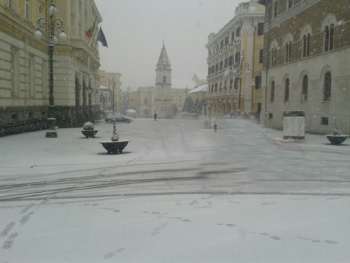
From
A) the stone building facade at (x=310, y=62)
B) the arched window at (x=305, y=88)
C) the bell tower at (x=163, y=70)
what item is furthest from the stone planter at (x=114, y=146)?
the bell tower at (x=163, y=70)

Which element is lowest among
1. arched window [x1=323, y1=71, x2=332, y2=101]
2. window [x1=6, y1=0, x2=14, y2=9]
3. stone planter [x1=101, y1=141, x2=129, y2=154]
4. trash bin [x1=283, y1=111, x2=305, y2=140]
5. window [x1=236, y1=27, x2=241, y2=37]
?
stone planter [x1=101, y1=141, x2=129, y2=154]

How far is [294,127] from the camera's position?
59.7ft

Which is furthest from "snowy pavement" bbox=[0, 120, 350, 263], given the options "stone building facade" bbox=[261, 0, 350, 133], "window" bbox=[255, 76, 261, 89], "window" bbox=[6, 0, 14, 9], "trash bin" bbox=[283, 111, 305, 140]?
"window" bbox=[255, 76, 261, 89]

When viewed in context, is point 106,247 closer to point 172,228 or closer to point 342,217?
point 172,228

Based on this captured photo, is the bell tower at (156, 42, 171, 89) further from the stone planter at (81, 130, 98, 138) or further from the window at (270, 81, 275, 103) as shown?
the stone planter at (81, 130, 98, 138)

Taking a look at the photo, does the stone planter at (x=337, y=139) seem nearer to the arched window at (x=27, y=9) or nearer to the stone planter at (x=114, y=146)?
the stone planter at (x=114, y=146)

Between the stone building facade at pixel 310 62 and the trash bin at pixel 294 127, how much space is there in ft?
14.4

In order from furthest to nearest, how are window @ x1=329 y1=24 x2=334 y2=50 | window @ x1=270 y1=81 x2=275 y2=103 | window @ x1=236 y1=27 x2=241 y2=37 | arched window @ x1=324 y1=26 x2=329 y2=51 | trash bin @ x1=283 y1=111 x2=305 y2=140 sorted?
window @ x1=236 y1=27 x2=241 y2=37
window @ x1=270 y1=81 x2=275 y2=103
arched window @ x1=324 y1=26 x2=329 y2=51
window @ x1=329 y1=24 x2=334 y2=50
trash bin @ x1=283 y1=111 x2=305 y2=140

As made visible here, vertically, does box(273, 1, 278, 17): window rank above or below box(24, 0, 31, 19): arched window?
above

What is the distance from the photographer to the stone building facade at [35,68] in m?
19.4

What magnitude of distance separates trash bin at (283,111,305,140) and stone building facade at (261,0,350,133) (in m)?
4.38

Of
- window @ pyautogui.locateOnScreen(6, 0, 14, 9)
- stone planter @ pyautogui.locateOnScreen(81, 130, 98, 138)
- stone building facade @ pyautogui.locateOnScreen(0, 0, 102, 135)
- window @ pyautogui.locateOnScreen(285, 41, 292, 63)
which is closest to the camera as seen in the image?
stone planter @ pyautogui.locateOnScreen(81, 130, 98, 138)

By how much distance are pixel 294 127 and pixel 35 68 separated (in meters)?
18.4

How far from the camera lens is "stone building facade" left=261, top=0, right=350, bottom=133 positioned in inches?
826
